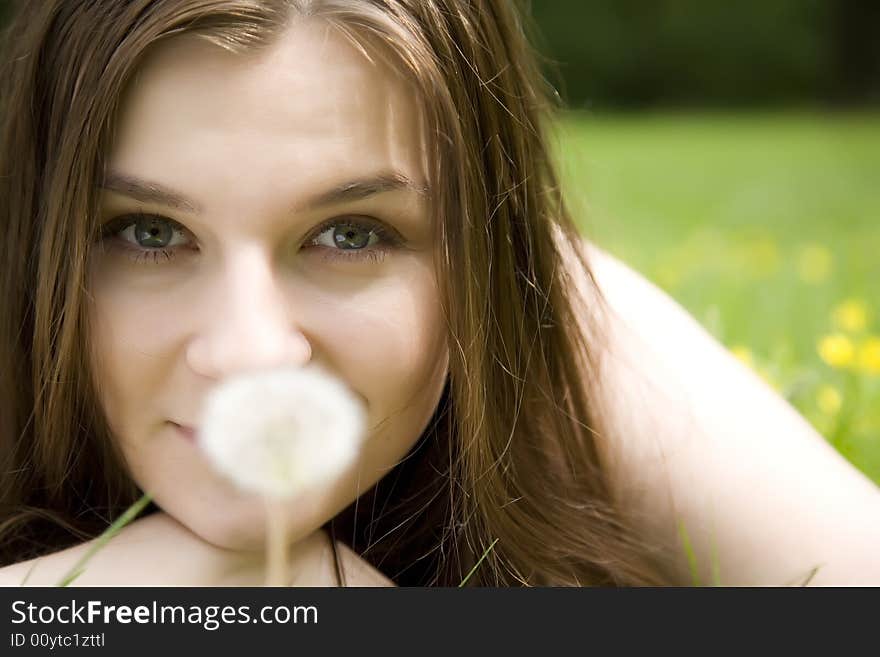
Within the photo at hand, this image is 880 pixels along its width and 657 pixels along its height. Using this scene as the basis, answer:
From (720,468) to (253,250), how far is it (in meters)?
0.58

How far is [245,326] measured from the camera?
921 mm

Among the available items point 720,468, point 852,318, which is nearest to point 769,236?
point 852,318

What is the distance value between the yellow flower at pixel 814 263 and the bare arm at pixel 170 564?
2282 millimetres

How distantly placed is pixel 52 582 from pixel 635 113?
10819mm

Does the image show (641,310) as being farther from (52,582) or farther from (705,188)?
(705,188)

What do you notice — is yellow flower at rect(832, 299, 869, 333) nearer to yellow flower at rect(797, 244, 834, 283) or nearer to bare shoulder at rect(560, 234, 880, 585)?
yellow flower at rect(797, 244, 834, 283)

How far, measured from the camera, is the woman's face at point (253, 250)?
940mm

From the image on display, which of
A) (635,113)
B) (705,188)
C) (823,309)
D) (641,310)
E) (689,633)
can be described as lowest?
(689,633)

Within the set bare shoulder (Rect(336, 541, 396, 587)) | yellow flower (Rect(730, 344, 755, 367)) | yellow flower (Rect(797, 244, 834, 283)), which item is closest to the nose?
bare shoulder (Rect(336, 541, 396, 587))

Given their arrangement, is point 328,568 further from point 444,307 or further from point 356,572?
point 444,307

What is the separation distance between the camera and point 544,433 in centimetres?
129

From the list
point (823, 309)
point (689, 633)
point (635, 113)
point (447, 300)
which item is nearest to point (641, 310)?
point (447, 300)

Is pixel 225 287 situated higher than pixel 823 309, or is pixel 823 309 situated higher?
pixel 823 309

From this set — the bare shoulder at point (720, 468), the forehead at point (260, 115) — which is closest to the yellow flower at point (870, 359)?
the bare shoulder at point (720, 468)
